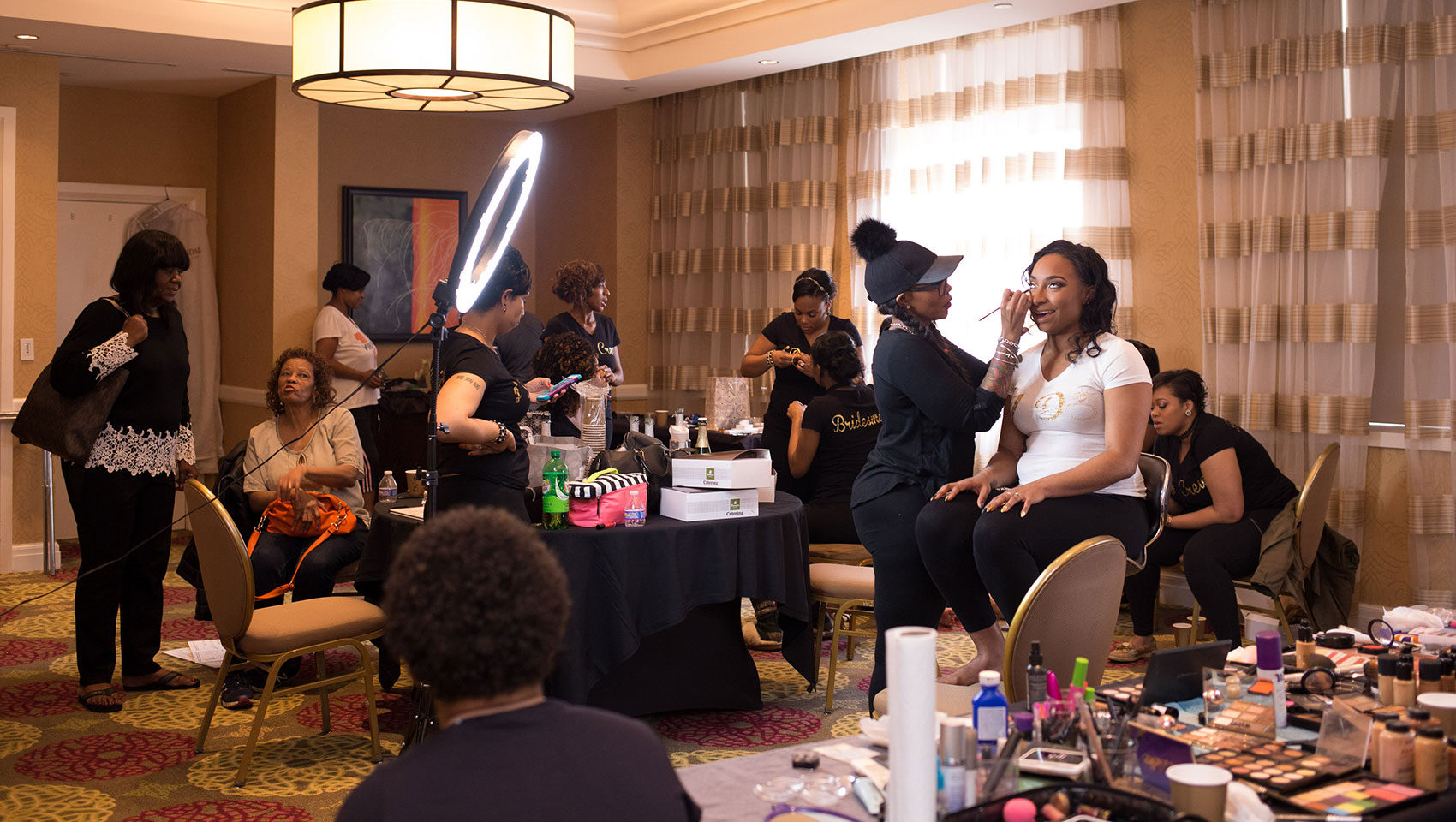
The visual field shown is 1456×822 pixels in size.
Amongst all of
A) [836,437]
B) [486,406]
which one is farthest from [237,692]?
[836,437]

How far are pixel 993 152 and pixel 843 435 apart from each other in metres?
2.33

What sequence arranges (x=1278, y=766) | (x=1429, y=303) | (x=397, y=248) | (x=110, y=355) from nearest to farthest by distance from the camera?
(x=1278, y=766) < (x=110, y=355) < (x=1429, y=303) < (x=397, y=248)

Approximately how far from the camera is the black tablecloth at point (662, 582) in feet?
11.5

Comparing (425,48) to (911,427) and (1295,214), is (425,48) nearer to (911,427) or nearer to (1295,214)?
(911,427)

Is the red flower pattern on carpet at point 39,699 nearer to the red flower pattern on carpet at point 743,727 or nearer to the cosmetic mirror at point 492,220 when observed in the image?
the red flower pattern on carpet at point 743,727

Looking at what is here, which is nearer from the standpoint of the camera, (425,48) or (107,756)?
(425,48)

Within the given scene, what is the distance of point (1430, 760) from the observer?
167cm

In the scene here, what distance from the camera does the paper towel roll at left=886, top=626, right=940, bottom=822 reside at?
1.38 m

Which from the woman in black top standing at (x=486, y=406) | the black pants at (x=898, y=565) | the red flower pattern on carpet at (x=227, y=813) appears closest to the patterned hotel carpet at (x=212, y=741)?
the red flower pattern on carpet at (x=227, y=813)

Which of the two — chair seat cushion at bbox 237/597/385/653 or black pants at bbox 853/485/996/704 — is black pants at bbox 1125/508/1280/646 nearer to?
black pants at bbox 853/485/996/704

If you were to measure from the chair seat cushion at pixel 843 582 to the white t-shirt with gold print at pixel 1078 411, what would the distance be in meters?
1.25

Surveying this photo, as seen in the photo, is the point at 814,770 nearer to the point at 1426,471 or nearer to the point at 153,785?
the point at 153,785

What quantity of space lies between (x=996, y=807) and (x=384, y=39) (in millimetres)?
2414

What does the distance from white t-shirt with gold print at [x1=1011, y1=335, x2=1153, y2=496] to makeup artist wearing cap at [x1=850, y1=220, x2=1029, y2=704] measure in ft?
0.43
